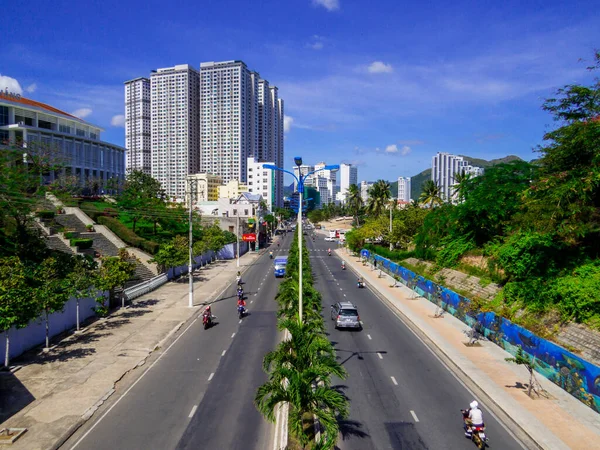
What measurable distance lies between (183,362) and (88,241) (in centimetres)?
2883

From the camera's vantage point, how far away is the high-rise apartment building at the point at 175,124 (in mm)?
178250

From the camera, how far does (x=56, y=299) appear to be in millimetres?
21328

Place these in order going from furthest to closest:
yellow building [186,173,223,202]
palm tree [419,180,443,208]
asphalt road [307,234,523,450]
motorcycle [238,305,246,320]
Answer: yellow building [186,173,223,202] < palm tree [419,180,443,208] < motorcycle [238,305,246,320] < asphalt road [307,234,523,450]

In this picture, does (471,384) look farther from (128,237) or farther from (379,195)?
(379,195)

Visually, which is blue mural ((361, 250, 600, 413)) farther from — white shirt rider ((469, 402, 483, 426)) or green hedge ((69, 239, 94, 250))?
green hedge ((69, 239, 94, 250))

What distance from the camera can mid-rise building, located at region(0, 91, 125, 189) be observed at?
77.8 m

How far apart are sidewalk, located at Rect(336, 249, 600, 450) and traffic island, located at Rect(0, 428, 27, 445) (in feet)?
47.0

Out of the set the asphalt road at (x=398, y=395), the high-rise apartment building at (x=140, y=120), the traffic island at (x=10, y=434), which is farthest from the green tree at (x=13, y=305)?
the high-rise apartment building at (x=140, y=120)

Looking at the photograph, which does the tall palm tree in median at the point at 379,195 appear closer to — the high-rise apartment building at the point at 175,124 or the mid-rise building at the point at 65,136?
the mid-rise building at the point at 65,136

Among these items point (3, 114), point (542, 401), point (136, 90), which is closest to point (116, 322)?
point (542, 401)

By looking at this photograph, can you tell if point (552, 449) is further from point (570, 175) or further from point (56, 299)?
point (56, 299)

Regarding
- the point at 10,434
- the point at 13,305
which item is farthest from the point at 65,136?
the point at 10,434

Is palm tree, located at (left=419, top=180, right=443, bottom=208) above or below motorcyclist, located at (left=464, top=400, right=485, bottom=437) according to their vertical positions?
above

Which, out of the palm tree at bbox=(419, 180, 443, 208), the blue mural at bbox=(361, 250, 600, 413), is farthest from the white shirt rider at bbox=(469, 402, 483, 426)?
the palm tree at bbox=(419, 180, 443, 208)
